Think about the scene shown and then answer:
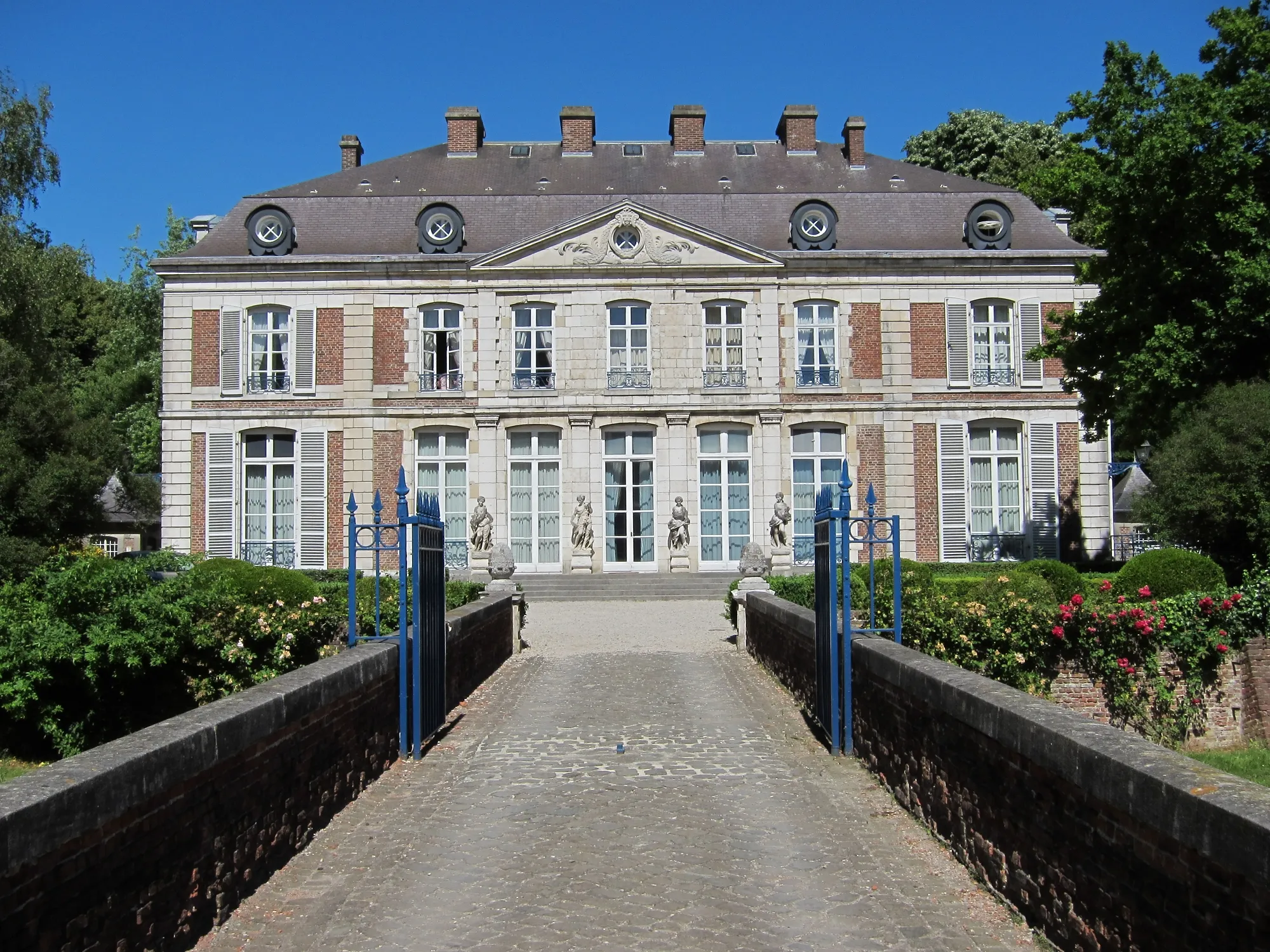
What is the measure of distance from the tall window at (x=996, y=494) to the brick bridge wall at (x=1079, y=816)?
21.5 meters

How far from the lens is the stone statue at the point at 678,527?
26.9m

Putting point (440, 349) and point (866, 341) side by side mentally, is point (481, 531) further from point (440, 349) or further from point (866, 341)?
point (866, 341)

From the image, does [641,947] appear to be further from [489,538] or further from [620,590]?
[489,538]

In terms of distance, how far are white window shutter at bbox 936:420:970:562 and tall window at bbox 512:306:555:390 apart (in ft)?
29.5

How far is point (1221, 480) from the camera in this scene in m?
16.8

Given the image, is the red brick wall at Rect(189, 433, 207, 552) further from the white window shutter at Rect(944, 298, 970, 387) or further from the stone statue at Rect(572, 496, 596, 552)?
the white window shutter at Rect(944, 298, 970, 387)

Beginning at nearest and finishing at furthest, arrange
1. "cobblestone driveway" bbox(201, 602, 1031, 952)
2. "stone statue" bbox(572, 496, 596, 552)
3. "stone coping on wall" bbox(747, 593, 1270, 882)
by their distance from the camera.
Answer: "stone coping on wall" bbox(747, 593, 1270, 882) → "cobblestone driveway" bbox(201, 602, 1031, 952) → "stone statue" bbox(572, 496, 596, 552)

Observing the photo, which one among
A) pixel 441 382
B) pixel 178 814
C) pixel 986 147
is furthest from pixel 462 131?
pixel 178 814

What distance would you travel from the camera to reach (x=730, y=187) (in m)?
30.3

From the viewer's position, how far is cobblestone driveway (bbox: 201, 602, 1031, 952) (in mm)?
4734

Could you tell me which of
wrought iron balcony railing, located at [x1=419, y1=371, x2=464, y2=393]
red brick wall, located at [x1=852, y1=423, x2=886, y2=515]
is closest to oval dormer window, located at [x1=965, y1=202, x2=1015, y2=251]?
red brick wall, located at [x1=852, y1=423, x2=886, y2=515]

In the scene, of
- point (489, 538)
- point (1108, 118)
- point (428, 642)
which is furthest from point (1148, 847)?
point (489, 538)

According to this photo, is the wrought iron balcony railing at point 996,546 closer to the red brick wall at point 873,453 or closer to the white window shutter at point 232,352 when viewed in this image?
the red brick wall at point 873,453

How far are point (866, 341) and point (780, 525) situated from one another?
4.83 meters
